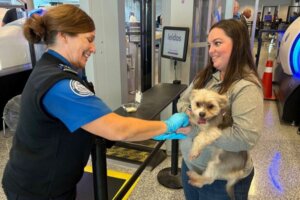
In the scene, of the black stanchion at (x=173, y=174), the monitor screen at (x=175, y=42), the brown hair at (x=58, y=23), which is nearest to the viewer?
the brown hair at (x=58, y=23)

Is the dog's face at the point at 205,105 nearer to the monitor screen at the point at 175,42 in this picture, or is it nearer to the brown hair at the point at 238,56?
the brown hair at the point at 238,56

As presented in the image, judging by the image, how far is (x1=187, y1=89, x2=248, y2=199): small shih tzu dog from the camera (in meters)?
1.35

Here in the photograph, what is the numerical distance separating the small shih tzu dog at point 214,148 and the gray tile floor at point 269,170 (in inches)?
48.4

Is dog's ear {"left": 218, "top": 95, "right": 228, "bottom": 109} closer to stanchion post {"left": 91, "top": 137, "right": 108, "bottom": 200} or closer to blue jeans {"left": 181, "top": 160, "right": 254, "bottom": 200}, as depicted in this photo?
blue jeans {"left": 181, "top": 160, "right": 254, "bottom": 200}

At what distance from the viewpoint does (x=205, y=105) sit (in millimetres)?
1383

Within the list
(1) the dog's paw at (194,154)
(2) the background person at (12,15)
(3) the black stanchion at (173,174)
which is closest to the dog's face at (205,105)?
(1) the dog's paw at (194,154)

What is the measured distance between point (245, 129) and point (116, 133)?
1.99ft

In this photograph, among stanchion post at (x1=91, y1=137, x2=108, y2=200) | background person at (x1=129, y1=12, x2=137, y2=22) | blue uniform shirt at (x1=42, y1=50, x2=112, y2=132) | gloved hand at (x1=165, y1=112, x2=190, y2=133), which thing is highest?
background person at (x1=129, y1=12, x2=137, y2=22)

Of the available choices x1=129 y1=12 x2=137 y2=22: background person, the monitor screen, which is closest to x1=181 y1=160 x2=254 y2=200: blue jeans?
the monitor screen

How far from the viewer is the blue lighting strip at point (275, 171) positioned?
105 inches

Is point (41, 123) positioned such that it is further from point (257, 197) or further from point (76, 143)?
point (257, 197)

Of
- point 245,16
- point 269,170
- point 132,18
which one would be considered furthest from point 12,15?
point 245,16

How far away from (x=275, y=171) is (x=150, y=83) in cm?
273

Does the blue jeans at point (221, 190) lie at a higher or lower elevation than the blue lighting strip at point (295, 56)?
lower
